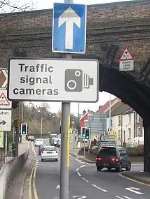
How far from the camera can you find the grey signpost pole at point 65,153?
24.0 ft

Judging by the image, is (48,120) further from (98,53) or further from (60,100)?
(60,100)

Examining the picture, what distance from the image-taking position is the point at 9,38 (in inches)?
1335

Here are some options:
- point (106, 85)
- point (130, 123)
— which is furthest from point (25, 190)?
point (130, 123)

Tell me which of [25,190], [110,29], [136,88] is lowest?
[25,190]

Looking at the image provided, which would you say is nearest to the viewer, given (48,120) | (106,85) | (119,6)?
(119,6)

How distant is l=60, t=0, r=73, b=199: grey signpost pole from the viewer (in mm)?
7320

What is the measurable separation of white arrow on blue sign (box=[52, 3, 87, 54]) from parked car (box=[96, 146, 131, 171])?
1679 inches

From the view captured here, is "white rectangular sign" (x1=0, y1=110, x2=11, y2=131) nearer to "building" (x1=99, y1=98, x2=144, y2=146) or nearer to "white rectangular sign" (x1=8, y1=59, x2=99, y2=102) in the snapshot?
"white rectangular sign" (x1=8, y1=59, x2=99, y2=102)

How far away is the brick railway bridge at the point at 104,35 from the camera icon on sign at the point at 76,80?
82.4ft

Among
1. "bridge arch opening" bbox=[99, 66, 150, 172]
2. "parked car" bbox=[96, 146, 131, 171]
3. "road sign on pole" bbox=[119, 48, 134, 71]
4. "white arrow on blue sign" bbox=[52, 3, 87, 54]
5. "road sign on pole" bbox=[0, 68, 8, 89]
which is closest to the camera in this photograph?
"white arrow on blue sign" bbox=[52, 3, 87, 54]

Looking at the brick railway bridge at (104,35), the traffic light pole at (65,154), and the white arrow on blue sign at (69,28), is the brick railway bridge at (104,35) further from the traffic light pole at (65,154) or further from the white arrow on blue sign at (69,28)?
the traffic light pole at (65,154)

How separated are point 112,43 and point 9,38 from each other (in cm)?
513

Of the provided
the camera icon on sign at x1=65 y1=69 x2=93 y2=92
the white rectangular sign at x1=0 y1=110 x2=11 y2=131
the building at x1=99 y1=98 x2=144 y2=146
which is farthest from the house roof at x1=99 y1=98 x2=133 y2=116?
the camera icon on sign at x1=65 y1=69 x2=93 y2=92

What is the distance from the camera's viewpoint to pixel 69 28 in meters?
7.45
